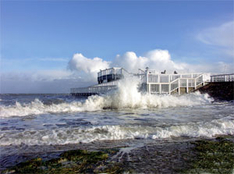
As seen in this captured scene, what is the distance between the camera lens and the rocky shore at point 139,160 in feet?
10.6

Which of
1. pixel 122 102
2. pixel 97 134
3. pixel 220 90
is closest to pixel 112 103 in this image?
pixel 122 102

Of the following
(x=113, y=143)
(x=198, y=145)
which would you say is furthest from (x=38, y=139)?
(x=198, y=145)

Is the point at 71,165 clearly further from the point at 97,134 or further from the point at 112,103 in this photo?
the point at 112,103

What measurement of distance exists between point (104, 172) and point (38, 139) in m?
2.79

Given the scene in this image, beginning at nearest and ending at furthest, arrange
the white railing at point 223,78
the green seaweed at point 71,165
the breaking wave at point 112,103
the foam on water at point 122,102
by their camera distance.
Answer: the green seaweed at point 71,165 < the breaking wave at point 112,103 < the foam on water at point 122,102 < the white railing at point 223,78

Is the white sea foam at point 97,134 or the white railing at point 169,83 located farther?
the white railing at point 169,83

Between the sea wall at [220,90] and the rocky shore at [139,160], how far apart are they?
1929cm

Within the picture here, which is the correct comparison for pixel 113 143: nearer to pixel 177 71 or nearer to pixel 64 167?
pixel 64 167

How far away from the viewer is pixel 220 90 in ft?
76.8

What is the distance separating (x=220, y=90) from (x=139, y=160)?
22.8 metres

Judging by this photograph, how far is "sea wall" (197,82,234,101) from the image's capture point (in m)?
21.8

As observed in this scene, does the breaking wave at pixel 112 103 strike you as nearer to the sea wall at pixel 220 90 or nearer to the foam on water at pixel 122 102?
the foam on water at pixel 122 102

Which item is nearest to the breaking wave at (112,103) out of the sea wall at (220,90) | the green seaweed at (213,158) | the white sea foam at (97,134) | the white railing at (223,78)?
the sea wall at (220,90)

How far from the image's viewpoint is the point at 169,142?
501 centimetres
